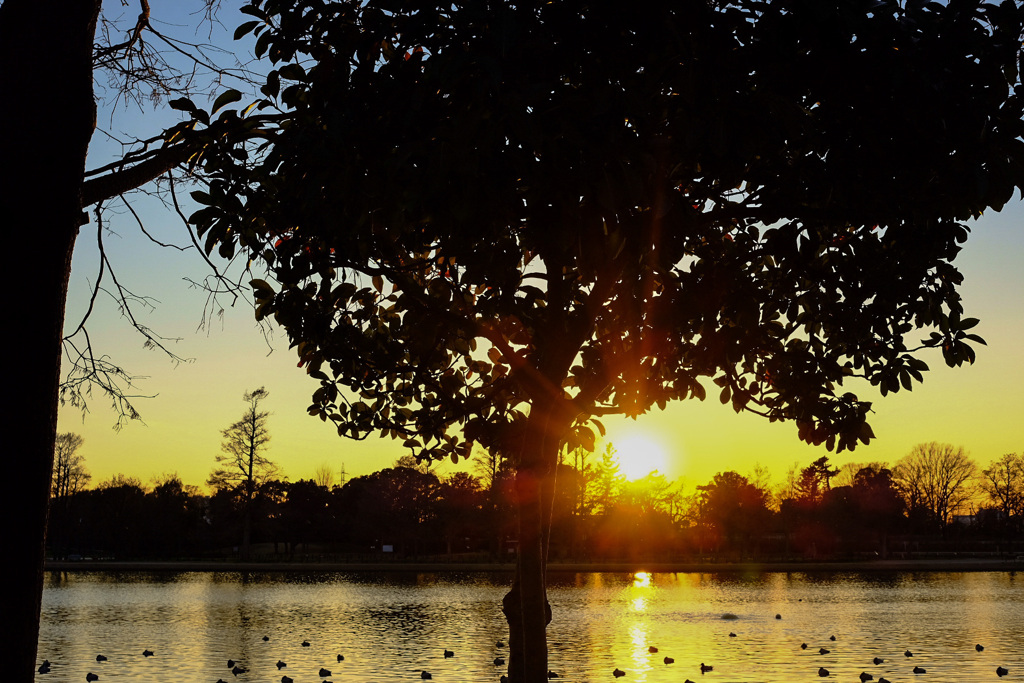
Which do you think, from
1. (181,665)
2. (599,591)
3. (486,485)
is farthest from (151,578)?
(181,665)

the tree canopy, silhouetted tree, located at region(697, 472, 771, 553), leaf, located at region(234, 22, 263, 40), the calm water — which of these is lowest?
the calm water

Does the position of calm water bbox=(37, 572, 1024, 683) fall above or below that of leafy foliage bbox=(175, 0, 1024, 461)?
below

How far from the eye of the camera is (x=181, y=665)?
20.2 metres

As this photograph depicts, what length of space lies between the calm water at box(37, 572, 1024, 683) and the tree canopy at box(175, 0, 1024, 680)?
A: 1017 centimetres

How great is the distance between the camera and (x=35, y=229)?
491 cm

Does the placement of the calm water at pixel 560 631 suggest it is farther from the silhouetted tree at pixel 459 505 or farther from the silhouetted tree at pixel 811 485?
the silhouetted tree at pixel 811 485

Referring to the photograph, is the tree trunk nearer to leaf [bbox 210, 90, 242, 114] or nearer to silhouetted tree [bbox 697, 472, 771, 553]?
leaf [bbox 210, 90, 242, 114]

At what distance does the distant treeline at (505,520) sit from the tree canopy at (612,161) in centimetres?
5739

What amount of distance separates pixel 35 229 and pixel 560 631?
75.6ft

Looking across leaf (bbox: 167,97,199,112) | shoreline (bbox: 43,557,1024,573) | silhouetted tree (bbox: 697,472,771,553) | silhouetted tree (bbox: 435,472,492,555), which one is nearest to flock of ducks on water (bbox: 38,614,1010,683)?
leaf (bbox: 167,97,199,112)

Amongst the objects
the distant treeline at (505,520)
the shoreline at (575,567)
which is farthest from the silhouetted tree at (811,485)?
the shoreline at (575,567)

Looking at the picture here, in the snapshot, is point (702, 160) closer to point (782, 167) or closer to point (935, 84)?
point (782, 167)

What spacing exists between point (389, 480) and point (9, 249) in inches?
3079

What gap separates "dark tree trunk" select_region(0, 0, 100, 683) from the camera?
15.6 feet
